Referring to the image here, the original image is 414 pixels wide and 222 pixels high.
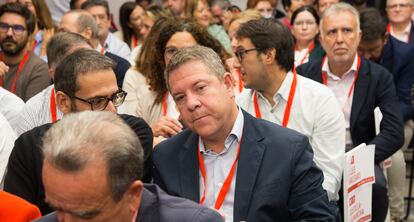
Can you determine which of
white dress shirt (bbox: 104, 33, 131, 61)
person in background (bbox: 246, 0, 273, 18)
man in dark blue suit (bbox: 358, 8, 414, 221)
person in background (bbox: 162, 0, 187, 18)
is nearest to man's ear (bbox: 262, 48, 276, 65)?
man in dark blue suit (bbox: 358, 8, 414, 221)

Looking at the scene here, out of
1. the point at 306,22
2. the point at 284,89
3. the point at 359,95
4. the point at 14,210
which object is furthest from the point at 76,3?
the point at 14,210

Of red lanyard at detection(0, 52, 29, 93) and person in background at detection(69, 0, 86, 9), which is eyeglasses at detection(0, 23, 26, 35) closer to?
red lanyard at detection(0, 52, 29, 93)

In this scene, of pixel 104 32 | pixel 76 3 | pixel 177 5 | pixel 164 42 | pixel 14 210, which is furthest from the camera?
pixel 177 5

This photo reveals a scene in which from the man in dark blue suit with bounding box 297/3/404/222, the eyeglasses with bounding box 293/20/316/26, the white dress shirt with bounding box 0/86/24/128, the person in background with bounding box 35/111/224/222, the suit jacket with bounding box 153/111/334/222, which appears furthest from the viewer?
the eyeglasses with bounding box 293/20/316/26

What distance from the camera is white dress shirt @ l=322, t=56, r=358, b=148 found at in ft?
17.9

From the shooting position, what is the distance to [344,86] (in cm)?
556

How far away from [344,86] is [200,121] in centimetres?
266

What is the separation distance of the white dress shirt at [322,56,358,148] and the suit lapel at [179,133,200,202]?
2.42m

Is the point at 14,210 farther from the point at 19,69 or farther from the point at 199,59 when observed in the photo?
the point at 19,69

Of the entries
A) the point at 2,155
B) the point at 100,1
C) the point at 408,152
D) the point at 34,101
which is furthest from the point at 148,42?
the point at 100,1

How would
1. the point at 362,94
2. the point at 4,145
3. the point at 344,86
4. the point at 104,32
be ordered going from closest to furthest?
1. the point at 4,145
2. the point at 362,94
3. the point at 344,86
4. the point at 104,32

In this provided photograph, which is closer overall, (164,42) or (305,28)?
(164,42)

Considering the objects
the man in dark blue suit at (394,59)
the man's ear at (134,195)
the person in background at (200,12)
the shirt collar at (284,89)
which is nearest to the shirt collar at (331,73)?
the man in dark blue suit at (394,59)

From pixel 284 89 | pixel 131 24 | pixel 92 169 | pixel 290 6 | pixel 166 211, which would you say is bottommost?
pixel 131 24
